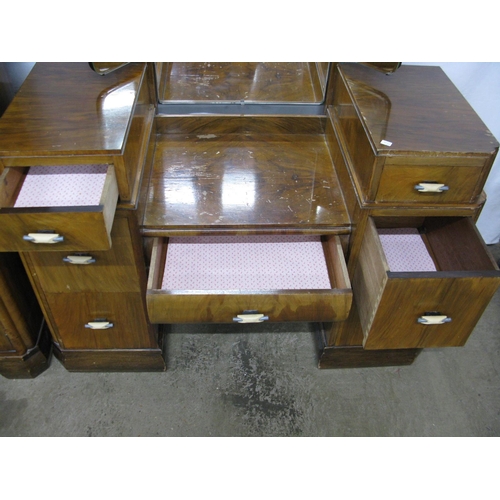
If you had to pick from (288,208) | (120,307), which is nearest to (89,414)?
(120,307)

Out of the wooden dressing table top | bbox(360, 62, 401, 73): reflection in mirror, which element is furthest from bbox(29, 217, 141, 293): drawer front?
bbox(360, 62, 401, 73): reflection in mirror

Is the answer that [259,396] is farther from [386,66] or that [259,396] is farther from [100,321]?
[386,66]

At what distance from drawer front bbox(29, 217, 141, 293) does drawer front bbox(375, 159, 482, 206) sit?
0.68 m

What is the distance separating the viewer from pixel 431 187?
3.92 feet

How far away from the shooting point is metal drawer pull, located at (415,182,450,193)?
3.91 ft

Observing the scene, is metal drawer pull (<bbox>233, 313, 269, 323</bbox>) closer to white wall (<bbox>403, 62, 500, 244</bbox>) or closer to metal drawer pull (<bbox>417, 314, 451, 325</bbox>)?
metal drawer pull (<bbox>417, 314, 451, 325</bbox>)

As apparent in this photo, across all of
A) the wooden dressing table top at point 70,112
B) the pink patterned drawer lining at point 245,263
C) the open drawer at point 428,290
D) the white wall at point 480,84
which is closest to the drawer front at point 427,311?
the open drawer at point 428,290

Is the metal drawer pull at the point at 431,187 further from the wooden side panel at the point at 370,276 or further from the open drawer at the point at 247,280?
the open drawer at the point at 247,280

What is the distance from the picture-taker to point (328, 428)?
152 cm

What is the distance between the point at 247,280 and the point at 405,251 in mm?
530

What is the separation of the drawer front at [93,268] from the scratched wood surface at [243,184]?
0.29ft

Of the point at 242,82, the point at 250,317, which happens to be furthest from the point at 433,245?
the point at 242,82

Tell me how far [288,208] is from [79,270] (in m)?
0.61

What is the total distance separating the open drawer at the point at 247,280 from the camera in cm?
121
